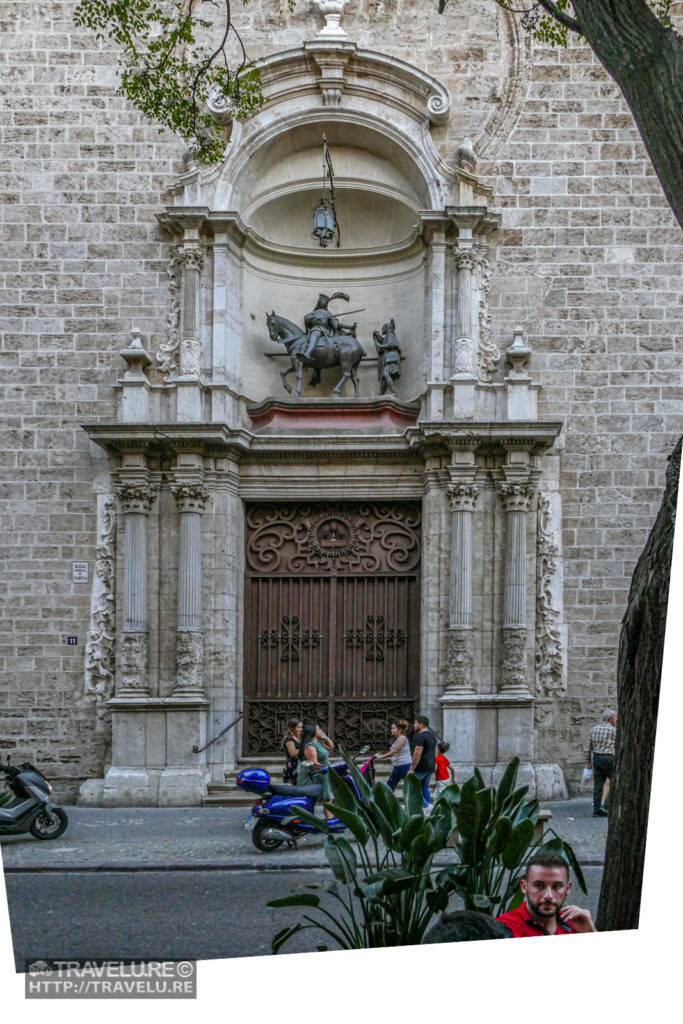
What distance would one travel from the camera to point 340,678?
12.9 metres

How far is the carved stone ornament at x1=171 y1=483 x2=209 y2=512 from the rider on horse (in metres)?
1.97

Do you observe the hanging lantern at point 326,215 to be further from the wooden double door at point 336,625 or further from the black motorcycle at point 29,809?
the black motorcycle at point 29,809

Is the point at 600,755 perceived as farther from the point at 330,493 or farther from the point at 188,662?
the point at 188,662

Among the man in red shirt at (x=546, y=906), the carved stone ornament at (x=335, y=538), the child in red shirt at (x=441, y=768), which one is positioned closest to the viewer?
the man in red shirt at (x=546, y=906)

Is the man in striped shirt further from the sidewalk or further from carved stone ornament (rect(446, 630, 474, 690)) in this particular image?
carved stone ornament (rect(446, 630, 474, 690))

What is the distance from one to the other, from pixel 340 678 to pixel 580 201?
5.84 metres

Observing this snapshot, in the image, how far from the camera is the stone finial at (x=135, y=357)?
41.0ft

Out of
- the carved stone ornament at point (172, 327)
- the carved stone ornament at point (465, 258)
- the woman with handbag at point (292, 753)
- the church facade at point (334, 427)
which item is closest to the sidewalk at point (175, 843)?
the woman with handbag at point (292, 753)

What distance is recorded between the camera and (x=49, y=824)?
9.57m

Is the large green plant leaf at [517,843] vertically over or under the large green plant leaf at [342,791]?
under

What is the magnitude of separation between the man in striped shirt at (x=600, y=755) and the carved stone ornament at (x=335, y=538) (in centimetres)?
285

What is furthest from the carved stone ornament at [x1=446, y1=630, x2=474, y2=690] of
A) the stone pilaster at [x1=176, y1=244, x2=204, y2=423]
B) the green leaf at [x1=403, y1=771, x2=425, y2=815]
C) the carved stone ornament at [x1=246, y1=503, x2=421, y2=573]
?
the green leaf at [x1=403, y1=771, x2=425, y2=815]

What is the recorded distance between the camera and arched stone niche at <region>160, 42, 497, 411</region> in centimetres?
1282

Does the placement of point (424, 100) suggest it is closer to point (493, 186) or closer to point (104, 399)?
point (493, 186)
